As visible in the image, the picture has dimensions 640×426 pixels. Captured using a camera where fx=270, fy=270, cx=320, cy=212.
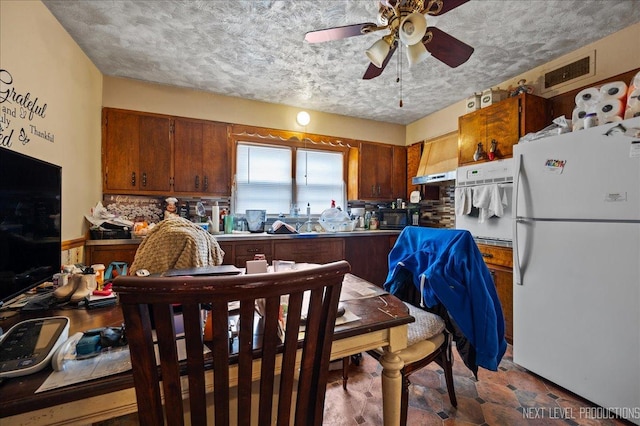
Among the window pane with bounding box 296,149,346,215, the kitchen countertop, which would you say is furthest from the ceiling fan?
the window pane with bounding box 296,149,346,215

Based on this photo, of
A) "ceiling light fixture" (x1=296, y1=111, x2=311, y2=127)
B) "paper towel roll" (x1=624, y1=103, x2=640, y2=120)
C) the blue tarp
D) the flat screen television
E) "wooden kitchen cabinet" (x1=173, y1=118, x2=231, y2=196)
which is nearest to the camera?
the flat screen television

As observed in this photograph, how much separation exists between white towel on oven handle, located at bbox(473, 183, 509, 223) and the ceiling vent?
111 cm

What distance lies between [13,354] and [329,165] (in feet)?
12.0

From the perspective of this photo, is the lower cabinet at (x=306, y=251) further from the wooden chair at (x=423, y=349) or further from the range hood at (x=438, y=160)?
the wooden chair at (x=423, y=349)

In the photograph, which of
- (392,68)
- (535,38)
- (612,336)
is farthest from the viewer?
(392,68)

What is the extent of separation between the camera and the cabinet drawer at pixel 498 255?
2418 mm

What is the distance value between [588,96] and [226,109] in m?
3.43

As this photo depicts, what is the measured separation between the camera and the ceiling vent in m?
2.28

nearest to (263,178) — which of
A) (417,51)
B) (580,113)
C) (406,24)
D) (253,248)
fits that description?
(253,248)

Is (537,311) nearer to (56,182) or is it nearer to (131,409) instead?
(131,409)

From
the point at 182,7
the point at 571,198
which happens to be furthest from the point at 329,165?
the point at 571,198

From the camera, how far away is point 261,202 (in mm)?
3629

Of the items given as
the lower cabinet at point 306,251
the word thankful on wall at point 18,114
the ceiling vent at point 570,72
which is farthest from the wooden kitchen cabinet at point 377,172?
the word thankful on wall at point 18,114

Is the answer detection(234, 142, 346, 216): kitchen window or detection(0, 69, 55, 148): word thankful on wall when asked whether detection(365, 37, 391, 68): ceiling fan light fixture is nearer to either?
detection(0, 69, 55, 148): word thankful on wall
